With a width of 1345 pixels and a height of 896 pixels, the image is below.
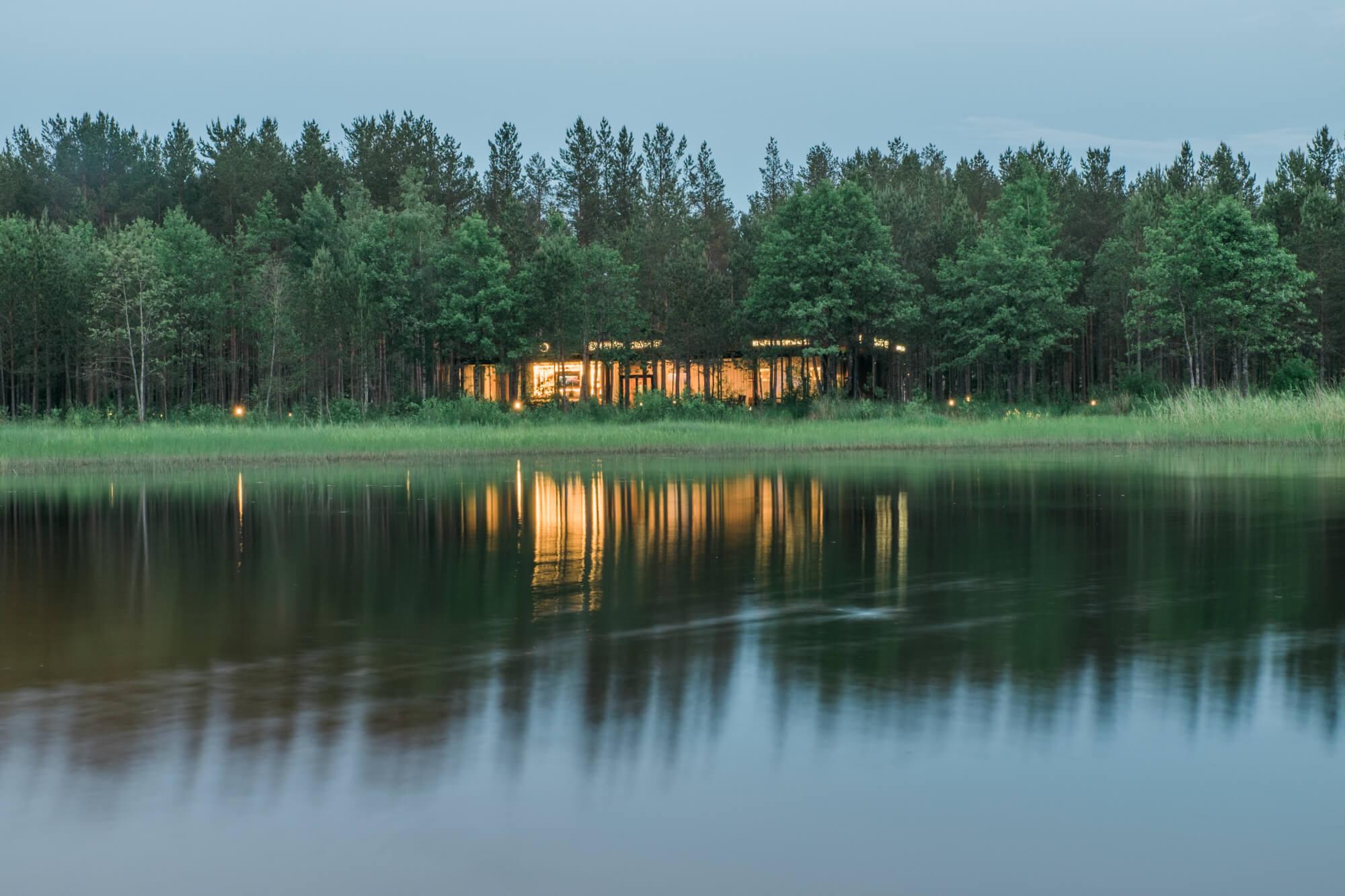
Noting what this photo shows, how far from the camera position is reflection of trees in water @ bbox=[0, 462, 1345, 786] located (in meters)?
8.95

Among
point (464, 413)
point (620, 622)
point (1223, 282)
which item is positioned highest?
point (1223, 282)

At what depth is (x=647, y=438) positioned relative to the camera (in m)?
46.8

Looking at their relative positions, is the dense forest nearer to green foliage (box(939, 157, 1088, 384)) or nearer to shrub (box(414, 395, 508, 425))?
green foliage (box(939, 157, 1088, 384))

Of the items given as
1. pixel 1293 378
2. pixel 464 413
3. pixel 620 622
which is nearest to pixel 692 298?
pixel 464 413

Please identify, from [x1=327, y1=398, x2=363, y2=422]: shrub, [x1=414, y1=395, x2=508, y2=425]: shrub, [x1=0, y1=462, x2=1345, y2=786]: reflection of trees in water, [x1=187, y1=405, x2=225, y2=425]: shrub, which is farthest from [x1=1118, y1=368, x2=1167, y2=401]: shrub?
[x1=187, y1=405, x2=225, y2=425]: shrub

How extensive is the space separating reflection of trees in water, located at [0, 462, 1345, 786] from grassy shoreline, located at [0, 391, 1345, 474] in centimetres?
1596

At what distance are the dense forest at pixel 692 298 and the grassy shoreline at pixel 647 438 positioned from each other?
1314cm

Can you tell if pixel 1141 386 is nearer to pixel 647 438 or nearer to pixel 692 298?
pixel 692 298

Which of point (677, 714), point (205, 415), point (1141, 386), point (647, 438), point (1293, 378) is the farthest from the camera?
point (1141, 386)

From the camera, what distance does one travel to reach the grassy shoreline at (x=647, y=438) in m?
39.4

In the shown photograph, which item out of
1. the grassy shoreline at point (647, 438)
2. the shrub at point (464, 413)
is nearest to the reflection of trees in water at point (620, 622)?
the grassy shoreline at point (647, 438)

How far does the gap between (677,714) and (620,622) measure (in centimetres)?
366

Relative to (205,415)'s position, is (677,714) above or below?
below

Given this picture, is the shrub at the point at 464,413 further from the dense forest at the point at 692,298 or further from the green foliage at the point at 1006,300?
the green foliage at the point at 1006,300
